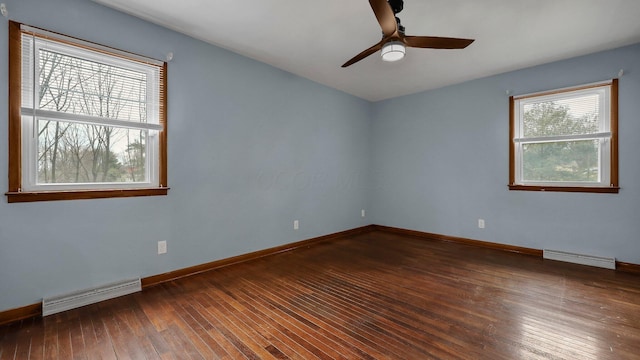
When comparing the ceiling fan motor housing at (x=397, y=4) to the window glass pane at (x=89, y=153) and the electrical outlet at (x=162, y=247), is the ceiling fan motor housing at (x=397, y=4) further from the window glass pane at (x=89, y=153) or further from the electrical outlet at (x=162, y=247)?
the electrical outlet at (x=162, y=247)

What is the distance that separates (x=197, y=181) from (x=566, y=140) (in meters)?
4.58

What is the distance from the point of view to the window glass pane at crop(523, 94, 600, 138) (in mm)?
3369

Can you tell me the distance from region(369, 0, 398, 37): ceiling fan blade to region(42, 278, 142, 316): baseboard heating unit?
9.98 ft

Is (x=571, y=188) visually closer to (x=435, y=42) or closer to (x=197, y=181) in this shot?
(x=435, y=42)

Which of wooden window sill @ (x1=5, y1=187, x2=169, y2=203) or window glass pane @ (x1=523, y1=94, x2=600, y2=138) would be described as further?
window glass pane @ (x1=523, y1=94, x2=600, y2=138)

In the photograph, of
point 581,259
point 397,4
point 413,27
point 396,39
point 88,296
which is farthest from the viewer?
point 581,259

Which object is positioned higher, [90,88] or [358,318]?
[90,88]

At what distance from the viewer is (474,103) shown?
13.9ft

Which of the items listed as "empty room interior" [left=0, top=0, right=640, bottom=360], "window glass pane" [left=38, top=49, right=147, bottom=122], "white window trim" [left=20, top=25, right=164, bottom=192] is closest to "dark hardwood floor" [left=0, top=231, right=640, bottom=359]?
"empty room interior" [left=0, top=0, right=640, bottom=360]

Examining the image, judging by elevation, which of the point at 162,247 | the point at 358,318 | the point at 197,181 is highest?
the point at 197,181

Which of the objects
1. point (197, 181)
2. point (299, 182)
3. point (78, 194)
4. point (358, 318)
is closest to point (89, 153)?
point (78, 194)

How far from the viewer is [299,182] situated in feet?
13.6

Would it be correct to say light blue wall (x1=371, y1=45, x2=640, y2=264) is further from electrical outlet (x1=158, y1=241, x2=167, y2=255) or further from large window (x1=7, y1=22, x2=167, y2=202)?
large window (x1=7, y1=22, x2=167, y2=202)

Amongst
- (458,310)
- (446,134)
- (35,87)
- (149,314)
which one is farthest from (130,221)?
(446,134)
